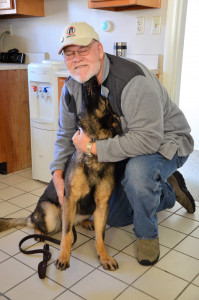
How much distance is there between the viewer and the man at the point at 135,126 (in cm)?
154

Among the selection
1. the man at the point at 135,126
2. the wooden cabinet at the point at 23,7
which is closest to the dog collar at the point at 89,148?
the man at the point at 135,126

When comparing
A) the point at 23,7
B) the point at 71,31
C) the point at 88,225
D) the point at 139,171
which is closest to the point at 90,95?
the point at 71,31

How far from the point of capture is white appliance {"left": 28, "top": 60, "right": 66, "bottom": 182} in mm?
2592

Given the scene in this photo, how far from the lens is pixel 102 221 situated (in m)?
1.68

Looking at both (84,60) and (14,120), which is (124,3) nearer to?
(84,60)

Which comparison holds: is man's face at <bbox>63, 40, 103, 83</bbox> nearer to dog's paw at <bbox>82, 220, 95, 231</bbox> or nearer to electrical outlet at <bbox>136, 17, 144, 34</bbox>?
dog's paw at <bbox>82, 220, 95, 231</bbox>

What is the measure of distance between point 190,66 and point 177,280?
2841mm

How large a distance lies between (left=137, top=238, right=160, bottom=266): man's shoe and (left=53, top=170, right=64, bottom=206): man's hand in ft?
1.54

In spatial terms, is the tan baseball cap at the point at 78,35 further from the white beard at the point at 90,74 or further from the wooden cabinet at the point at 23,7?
the wooden cabinet at the point at 23,7

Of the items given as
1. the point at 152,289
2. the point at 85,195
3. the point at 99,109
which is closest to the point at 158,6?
the point at 99,109

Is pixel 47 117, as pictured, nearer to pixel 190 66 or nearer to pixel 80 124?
pixel 80 124

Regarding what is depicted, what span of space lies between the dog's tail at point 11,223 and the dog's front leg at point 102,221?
49cm

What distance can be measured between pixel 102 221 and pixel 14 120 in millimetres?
1745

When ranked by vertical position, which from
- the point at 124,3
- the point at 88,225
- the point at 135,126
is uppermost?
the point at 124,3
